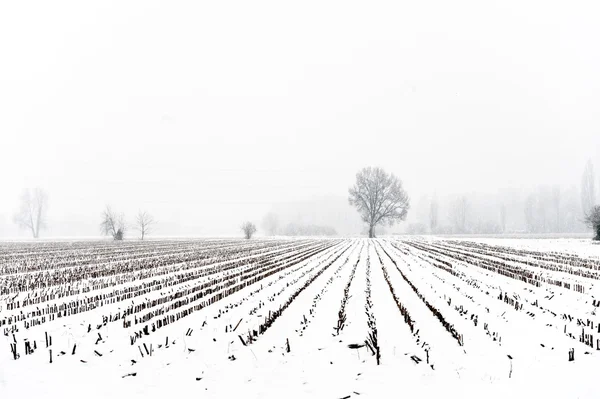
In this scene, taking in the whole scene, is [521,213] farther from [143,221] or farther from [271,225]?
[143,221]

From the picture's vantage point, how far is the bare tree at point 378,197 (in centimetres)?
6606

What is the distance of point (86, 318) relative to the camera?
7.62 m

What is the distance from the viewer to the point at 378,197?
2643 inches

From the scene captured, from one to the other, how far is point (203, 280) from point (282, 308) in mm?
5418

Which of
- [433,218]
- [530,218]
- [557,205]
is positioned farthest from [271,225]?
[557,205]

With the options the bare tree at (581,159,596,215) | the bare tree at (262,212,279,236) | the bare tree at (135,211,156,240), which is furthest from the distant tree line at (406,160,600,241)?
the bare tree at (135,211,156,240)

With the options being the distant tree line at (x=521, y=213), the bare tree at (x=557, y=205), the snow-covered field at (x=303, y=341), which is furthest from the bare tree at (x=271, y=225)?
the snow-covered field at (x=303, y=341)

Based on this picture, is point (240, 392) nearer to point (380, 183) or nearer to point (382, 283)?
point (382, 283)

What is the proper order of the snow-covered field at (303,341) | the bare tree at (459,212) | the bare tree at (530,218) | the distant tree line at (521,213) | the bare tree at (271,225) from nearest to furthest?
1. the snow-covered field at (303,341)
2. the distant tree line at (521,213)
3. the bare tree at (530,218)
4. the bare tree at (271,225)
5. the bare tree at (459,212)

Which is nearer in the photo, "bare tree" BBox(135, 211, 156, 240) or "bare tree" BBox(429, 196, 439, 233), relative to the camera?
"bare tree" BBox(135, 211, 156, 240)

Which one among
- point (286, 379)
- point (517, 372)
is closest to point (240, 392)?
point (286, 379)

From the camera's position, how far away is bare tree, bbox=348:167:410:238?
66062 mm

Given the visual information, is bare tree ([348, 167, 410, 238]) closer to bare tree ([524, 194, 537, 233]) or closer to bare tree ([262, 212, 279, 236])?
Result: bare tree ([262, 212, 279, 236])

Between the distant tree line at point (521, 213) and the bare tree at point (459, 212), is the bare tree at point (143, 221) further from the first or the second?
the bare tree at point (459, 212)
